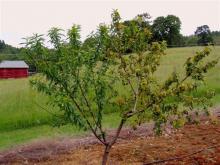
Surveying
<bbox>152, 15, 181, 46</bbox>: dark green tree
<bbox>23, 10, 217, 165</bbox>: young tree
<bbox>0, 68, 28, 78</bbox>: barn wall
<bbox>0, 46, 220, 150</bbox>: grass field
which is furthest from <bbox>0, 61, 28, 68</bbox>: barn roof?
→ <bbox>23, 10, 217, 165</bbox>: young tree

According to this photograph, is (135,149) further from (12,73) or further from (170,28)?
(170,28)

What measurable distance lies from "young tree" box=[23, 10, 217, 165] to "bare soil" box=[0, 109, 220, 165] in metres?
2.21

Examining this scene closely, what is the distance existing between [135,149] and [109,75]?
387 cm

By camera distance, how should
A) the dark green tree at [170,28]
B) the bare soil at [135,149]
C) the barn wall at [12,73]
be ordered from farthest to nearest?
the dark green tree at [170,28], the barn wall at [12,73], the bare soil at [135,149]

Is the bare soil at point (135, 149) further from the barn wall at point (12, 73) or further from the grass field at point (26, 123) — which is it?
the barn wall at point (12, 73)

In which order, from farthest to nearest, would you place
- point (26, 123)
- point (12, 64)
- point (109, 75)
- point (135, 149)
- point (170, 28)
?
point (170, 28)
point (12, 64)
point (26, 123)
point (135, 149)
point (109, 75)

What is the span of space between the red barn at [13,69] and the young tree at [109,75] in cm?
6315

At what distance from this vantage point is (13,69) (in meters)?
70.2

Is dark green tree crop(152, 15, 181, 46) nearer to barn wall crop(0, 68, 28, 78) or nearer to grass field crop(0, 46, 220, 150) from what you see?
barn wall crop(0, 68, 28, 78)

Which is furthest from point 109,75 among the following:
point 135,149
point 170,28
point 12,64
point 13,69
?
point 170,28

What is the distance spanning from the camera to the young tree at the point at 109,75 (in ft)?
21.9

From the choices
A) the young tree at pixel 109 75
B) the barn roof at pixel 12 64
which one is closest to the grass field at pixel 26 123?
the young tree at pixel 109 75

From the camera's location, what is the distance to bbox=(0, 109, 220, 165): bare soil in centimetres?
970

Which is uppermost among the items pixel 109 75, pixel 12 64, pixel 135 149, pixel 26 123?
pixel 109 75
